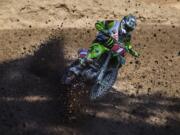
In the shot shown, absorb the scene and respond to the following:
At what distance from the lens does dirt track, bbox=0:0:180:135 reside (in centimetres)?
966

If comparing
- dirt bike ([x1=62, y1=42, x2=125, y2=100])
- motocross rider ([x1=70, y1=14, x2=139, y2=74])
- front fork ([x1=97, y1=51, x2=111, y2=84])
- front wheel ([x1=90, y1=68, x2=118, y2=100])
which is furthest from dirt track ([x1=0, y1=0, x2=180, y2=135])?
motocross rider ([x1=70, y1=14, x2=139, y2=74])

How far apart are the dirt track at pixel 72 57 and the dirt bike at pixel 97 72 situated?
1.26 ft

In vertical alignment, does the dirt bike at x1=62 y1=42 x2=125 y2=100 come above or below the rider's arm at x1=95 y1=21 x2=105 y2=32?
below

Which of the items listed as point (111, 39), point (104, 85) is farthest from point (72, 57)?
point (111, 39)

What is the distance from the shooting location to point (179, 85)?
11625 mm

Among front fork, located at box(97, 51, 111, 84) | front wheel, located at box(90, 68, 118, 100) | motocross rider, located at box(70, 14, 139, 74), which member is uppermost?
motocross rider, located at box(70, 14, 139, 74)

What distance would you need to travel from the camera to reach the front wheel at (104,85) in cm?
1012

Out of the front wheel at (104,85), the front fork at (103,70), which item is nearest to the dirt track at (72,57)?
the front wheel at (104,85)

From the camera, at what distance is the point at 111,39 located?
385 inches

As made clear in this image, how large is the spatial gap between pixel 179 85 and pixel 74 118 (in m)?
3.12

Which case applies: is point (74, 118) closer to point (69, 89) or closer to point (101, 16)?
point (69, 89)

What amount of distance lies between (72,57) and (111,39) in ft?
7.37

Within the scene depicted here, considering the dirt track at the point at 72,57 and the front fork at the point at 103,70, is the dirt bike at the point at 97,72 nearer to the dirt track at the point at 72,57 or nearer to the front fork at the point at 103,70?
the front fork at the point at 103,70

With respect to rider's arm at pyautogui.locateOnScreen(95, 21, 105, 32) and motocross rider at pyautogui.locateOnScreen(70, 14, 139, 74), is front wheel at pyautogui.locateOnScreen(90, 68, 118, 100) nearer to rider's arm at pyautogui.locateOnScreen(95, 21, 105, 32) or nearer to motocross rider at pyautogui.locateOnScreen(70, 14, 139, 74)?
motocross rider at pyautogui.locateOnScreen(70, 14, 139, 74)
